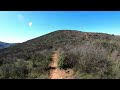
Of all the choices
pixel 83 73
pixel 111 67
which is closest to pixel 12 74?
pixel 83 73

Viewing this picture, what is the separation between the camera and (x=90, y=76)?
7.90 m
